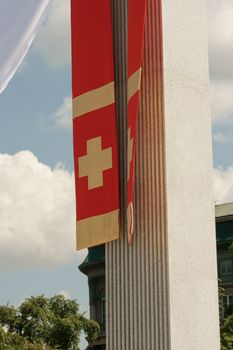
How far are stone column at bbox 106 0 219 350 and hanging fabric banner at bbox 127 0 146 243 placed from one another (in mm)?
204

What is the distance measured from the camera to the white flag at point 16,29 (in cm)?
1255

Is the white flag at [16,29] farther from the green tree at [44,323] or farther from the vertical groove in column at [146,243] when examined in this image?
the green tree at [44,323]

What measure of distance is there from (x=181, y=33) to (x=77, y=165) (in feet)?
8.42

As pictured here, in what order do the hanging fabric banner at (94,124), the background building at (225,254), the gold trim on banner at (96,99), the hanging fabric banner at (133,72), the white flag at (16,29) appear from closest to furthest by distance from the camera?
the white flag at (16,29)
the hanging fabric banner at (133,72)
the hanging fabric banner at (94,124)
the gold trim on banner at (96,99)
the background building at (225,254)

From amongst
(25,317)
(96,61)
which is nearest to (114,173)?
(96,61)

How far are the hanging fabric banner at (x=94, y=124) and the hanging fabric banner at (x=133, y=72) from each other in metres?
0.35

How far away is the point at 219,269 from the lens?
72500mm

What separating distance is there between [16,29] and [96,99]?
10.4ft

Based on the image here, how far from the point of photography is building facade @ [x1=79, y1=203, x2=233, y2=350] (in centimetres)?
7231

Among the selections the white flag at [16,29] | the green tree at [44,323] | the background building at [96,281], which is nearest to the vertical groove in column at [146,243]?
the white flag at [16,29]

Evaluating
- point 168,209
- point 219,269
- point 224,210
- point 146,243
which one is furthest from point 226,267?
point 168,209

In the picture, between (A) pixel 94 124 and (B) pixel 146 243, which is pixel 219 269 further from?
(B) pixel 146 243

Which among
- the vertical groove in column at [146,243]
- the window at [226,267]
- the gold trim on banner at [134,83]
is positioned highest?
the window at [226,267]

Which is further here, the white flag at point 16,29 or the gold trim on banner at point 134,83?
the gold trim on banner at point 134,83
